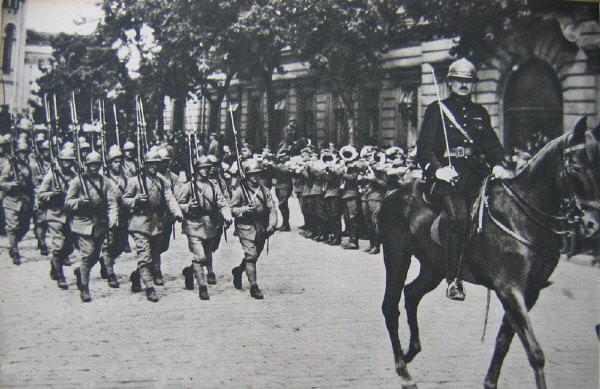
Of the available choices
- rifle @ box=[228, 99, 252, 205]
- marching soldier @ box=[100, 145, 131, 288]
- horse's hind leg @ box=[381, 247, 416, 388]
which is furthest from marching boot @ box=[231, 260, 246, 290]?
horse's hind leg @ box=[381, 247, 416, 388]

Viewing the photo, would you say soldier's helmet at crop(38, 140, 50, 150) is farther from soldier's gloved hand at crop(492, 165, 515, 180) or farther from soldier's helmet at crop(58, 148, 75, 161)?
soldier's gloved hand at crop(492, 165, 515, 180)

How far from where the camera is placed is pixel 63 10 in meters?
5.57

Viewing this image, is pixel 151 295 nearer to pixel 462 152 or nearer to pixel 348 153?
pixel 348 153

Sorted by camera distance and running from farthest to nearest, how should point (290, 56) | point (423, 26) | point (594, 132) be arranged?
point (423, 26) → point (290, 56) → point (594, 132)

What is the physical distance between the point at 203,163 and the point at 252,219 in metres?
0.92

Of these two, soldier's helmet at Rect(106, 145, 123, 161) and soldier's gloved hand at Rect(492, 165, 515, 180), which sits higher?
soldier's helmet at Rect(106, 145, 123, 161)

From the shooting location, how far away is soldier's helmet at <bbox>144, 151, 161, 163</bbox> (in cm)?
845

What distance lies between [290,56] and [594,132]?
286 cm

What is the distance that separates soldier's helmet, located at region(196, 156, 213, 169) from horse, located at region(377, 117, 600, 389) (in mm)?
3271

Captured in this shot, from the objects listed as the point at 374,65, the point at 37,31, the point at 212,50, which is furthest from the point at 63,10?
the point at 374,65

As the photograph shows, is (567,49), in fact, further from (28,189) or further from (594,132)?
(28,189)

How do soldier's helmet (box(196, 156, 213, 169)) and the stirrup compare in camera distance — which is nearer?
the stirrup

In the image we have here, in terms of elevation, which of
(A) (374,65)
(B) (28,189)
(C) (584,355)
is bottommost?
(C) (584,355)

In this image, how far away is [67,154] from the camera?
7.44 meters
